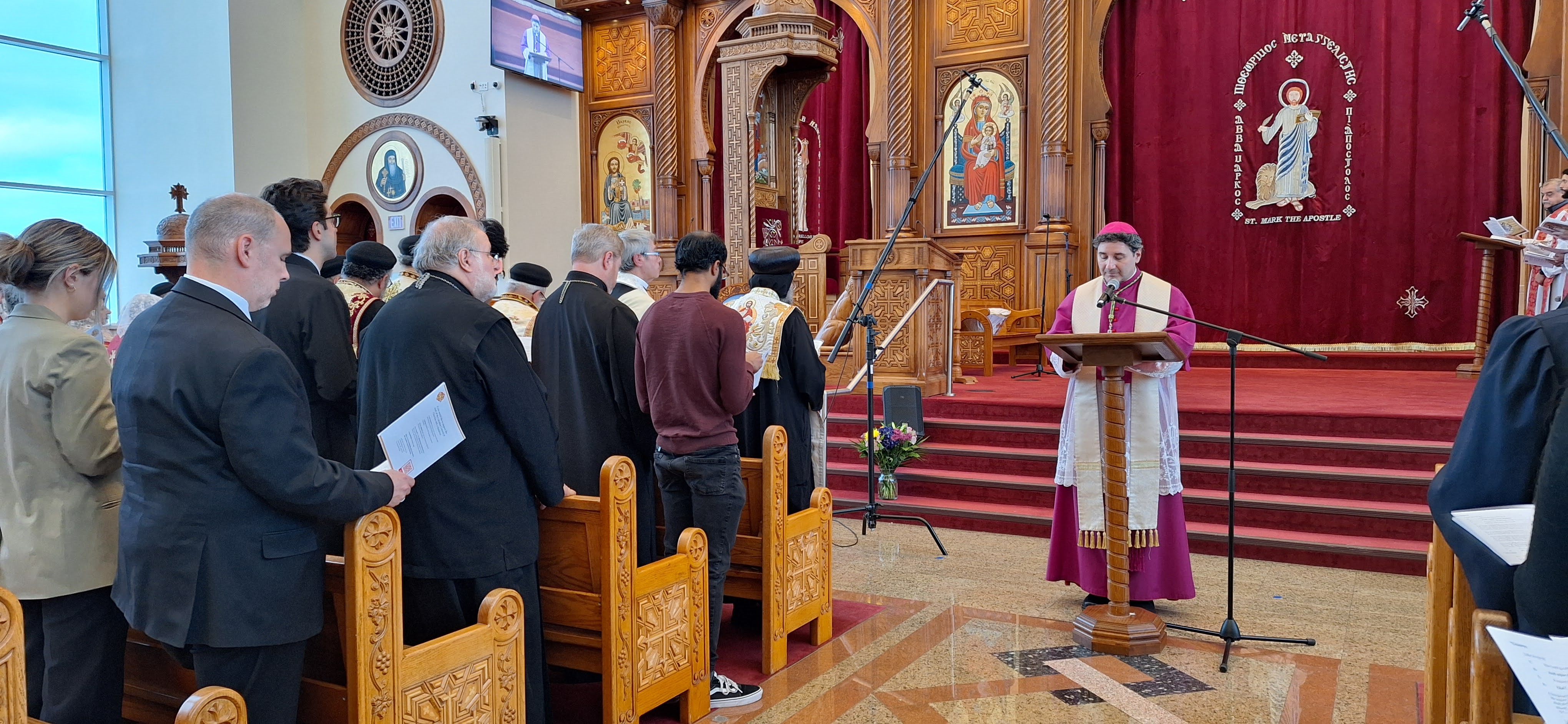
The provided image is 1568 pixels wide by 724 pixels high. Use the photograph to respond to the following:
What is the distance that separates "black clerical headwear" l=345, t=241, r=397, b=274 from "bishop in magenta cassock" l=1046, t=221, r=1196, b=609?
2.72 m

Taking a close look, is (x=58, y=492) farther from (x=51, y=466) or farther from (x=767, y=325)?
(x=767, y=325)

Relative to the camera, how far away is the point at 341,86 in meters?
12.2

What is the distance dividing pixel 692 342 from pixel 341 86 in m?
10.8

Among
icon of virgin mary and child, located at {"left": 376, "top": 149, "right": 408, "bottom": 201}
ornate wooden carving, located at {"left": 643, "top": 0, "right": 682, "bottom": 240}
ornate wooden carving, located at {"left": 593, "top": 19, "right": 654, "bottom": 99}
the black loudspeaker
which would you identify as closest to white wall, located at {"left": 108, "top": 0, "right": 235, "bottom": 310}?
icon of virgin mary and child, located at {"left": 376, "top": 149, "right": 408, "bottom": 201}

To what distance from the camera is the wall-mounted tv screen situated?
10.7m

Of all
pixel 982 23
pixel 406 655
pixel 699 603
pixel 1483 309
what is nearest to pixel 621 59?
pixel 982 23

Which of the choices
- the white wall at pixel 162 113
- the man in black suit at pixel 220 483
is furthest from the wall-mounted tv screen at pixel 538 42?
the man in black suit at pixel 220 483

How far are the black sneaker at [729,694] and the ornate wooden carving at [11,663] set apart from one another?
195 cm

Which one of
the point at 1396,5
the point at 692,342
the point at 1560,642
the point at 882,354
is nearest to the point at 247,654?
the point at 692,342

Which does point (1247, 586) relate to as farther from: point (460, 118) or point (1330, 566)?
point (460, 118)

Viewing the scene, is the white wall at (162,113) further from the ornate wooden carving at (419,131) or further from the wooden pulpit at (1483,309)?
the wooden pulpit at (1483,309)

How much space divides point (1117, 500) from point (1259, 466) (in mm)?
2442

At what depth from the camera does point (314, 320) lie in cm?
294

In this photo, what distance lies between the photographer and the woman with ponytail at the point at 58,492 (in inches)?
84.9
